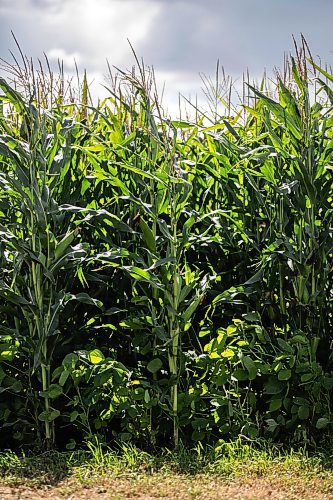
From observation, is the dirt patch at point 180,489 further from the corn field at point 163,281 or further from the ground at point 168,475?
the corn field at point 163,281

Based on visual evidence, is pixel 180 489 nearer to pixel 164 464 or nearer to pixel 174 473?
pixel 174 473

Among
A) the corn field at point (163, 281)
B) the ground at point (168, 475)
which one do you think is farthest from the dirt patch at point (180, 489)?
the corn field at point (163, 281)

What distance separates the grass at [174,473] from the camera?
3.73 m

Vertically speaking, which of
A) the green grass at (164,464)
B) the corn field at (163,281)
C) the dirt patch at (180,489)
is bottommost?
the dirt patch at (180,489)

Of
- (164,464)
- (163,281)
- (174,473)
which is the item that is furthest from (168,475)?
(163,281)

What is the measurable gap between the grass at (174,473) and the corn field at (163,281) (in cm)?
15

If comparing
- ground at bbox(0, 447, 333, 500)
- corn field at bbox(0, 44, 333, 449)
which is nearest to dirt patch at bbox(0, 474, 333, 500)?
ground at bbox(0, 447, 333, 500)

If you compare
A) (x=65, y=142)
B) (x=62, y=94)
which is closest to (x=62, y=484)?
(x=65, y=142)

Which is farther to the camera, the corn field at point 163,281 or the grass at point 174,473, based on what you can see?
the corn field at point 163,281

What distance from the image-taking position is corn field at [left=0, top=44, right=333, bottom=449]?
166 inches

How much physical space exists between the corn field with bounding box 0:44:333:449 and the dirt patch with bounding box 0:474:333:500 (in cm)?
45

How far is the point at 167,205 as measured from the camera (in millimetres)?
4348

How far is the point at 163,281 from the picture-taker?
4.22m

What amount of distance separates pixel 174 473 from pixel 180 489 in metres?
A: 0.22
